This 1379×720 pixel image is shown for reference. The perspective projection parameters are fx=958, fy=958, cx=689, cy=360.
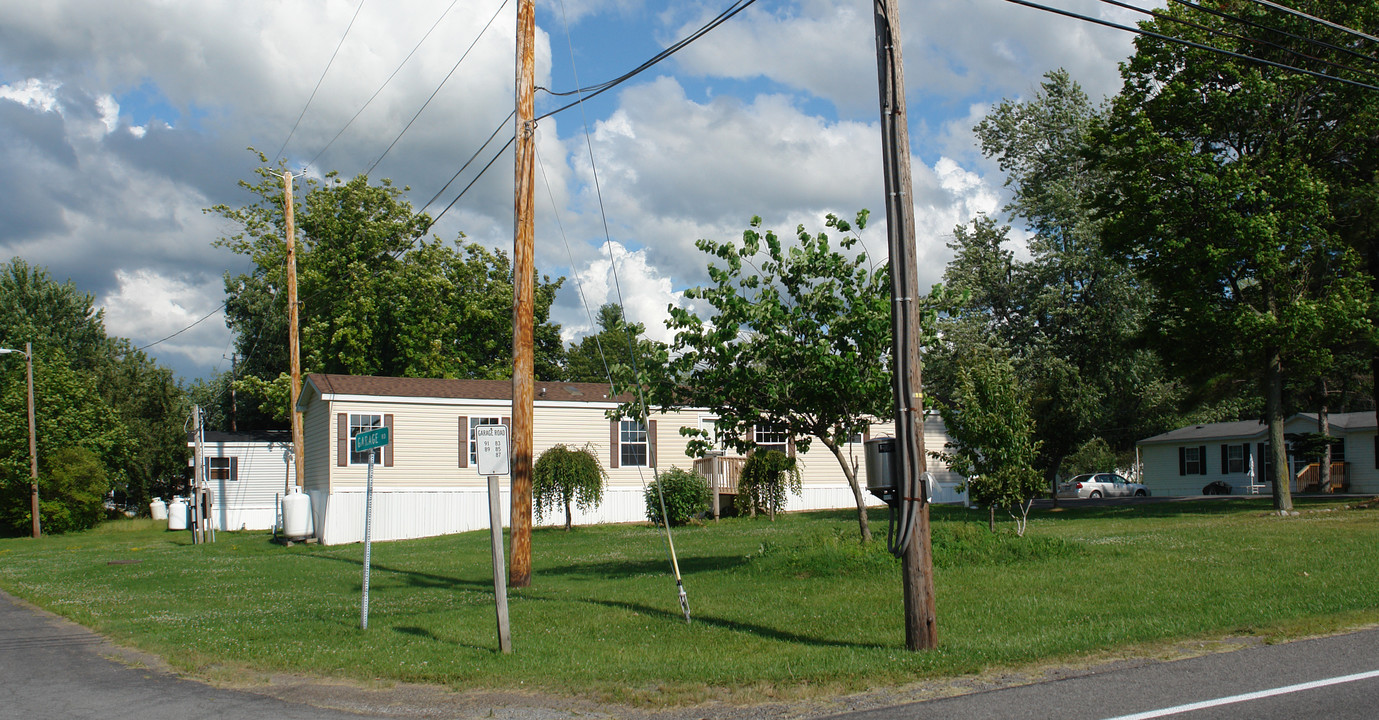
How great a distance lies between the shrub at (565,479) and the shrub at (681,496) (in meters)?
2.08

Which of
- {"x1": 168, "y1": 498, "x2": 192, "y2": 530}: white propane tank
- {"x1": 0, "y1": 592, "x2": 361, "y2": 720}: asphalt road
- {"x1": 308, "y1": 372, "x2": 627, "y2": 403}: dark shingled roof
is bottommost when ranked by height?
{"x1": 168, "y1": 498, "x2": 192, "y2": 530}: white propane tank

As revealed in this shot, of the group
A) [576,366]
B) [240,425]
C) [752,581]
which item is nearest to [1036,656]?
[752,581]

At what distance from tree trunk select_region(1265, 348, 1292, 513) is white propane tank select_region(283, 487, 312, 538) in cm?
2590

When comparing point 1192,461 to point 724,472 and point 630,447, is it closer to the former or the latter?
point 724,472

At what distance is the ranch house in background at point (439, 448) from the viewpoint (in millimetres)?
28750

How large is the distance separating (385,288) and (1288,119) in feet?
114

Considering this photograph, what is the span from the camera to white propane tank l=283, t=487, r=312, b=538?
27.5m

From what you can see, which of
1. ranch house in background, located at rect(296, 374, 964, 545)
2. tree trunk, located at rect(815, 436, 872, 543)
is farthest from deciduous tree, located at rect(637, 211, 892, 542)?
ranch house in background, located at rect(296, 374, 964, 545)

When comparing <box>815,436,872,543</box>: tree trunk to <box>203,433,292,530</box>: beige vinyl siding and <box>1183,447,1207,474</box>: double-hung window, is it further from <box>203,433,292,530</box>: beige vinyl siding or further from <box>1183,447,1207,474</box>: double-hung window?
<box>1183,447,1207,474</box>: double-hung window

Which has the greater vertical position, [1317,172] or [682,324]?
[1317,172]

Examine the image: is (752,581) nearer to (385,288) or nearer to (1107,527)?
(1107,527)

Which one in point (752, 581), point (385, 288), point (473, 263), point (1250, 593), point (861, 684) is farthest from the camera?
point (473, 263)

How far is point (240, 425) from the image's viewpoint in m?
62.2

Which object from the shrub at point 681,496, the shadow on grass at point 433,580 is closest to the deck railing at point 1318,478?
the shrub at point 681,496
